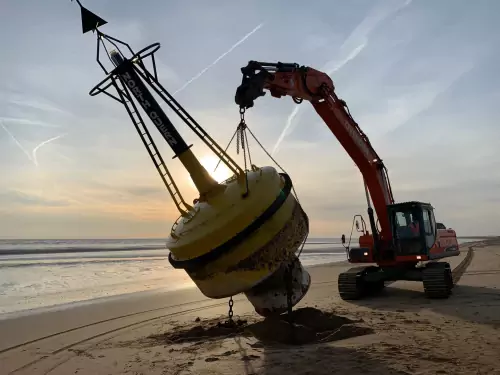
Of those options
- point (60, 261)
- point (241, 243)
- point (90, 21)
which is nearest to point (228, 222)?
point (241, 243)

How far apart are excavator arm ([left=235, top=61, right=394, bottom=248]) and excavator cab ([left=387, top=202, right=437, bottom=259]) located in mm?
247

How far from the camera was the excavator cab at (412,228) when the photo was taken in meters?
12.3

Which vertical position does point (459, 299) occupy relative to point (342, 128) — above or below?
below

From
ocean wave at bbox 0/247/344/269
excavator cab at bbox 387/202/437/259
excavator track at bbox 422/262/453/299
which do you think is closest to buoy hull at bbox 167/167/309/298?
excavator track at bbox 422/262/453/299

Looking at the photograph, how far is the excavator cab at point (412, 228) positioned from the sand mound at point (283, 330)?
463 centimetres

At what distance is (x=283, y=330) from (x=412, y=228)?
666 centimetres

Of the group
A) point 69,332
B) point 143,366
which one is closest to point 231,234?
point 143,366

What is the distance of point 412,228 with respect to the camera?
41.1 ft

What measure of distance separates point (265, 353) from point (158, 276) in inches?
679

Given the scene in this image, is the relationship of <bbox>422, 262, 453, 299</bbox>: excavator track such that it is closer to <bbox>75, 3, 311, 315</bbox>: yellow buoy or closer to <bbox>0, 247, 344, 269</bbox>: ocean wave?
<bbox>75, 3, 311, 315</bbox>: yellow buoy

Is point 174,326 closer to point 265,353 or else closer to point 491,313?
point 265,353

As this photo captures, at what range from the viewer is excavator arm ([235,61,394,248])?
914 cm

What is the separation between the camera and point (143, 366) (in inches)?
257

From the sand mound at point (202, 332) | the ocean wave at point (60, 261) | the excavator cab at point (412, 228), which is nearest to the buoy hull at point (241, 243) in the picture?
the sand mound at point (202, 332)
